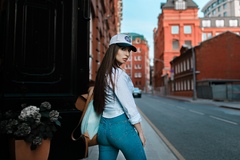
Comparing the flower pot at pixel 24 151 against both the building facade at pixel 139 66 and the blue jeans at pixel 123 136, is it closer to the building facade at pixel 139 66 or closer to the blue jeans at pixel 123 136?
the blue jeans at pixel 123 136

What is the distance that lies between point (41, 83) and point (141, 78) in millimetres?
101073

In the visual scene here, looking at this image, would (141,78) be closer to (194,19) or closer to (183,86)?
(194,19)

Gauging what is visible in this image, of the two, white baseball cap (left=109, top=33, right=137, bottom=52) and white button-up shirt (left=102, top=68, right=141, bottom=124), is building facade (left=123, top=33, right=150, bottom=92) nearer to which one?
white baseball cap (left=109, top=33, right=137, bottom=52)

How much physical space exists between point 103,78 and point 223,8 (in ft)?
323

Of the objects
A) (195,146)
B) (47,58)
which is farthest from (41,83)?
(195,146)

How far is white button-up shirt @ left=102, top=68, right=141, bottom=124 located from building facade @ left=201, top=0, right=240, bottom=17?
94014 millimetres

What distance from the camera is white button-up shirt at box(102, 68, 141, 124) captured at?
6.07 feet

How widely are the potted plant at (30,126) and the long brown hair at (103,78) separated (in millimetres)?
846

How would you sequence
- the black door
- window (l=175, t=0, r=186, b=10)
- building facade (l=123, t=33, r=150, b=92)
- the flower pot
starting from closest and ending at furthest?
the flower pot, the black door, window (l=175, t=0, r=186, b=10), building facade (l=123, t=33, r=150, b=92)

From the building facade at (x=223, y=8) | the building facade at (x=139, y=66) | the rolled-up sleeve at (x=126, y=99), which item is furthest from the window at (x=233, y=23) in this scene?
the rolled-up sleeve at (x=126, y=99)

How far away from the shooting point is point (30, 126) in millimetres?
2477

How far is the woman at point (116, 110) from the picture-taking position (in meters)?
1.86

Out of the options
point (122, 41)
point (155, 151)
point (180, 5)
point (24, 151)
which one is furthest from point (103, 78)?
point (180, 5)

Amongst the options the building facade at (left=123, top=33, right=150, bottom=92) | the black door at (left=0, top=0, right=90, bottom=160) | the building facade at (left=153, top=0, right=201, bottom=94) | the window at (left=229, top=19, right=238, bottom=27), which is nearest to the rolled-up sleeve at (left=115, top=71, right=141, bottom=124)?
the black door at (left=0, top=0, right=90, bottom=160)
